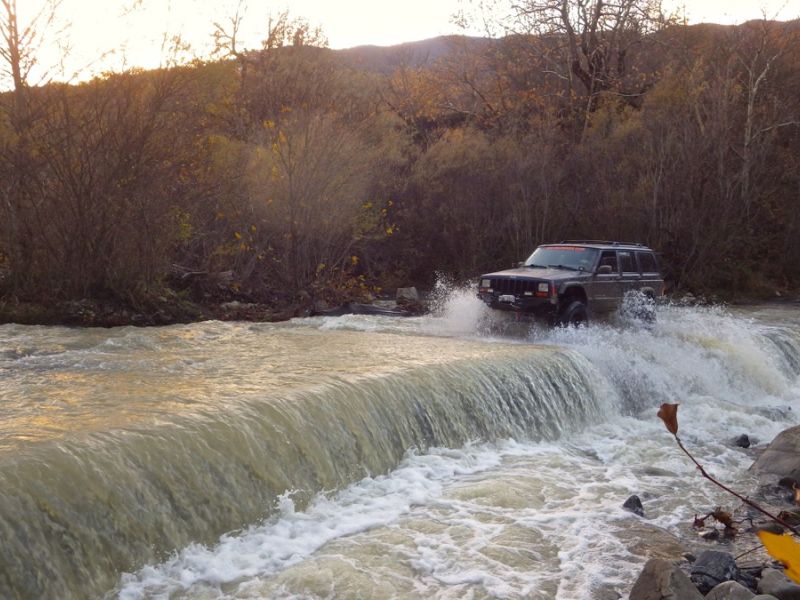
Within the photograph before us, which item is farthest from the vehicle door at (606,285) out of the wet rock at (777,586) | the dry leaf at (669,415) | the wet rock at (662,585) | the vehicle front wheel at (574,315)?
the dry leaf at (669,415)

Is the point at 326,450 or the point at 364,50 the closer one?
the point at 326,450

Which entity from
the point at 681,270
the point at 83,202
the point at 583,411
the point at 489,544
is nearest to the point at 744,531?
the point at 489,544

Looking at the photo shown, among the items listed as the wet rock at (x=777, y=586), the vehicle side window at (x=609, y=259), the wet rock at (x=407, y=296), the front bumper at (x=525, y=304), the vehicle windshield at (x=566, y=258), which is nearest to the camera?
the wet rock at (x=777, y=586)

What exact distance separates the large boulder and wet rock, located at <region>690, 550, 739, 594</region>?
3.23 m

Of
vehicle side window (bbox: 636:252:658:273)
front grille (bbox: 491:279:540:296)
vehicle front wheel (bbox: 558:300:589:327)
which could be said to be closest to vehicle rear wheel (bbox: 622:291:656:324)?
vehicle side window (bbox: 636:252:658:273)

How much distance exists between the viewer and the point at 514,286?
13906 mm

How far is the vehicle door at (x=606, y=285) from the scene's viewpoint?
1442 centimetres

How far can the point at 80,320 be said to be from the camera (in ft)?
44.7

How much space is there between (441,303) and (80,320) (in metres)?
10.1

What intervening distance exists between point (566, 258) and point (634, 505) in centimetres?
792

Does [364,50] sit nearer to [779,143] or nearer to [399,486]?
[779,143]

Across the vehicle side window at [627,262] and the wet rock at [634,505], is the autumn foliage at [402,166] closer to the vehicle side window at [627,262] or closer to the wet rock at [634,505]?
the vehicle side window at [627,262]

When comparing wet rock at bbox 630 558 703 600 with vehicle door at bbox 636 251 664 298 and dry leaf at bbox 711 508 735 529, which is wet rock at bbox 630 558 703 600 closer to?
dry leaf at bbox 711 508 735 529

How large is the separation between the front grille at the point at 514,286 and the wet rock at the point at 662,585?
847cm
